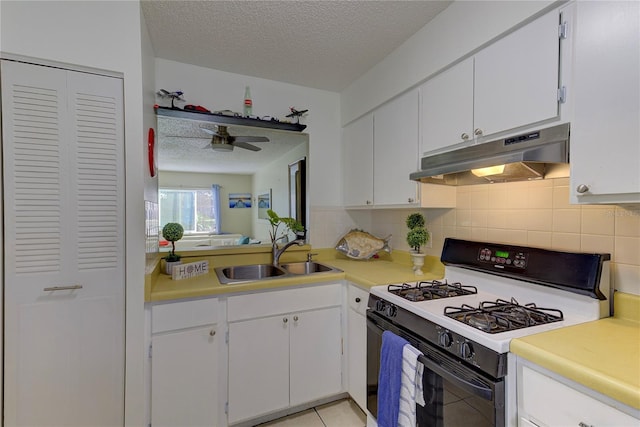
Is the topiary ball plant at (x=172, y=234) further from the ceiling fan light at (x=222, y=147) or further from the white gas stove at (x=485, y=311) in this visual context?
the white gas stove at (x=485, y=311)

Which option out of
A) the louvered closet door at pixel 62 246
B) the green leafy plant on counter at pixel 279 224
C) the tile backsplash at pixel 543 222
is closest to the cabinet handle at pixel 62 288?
the louvered closet door at pixel 62 246

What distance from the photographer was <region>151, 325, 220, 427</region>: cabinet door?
159 centimetres

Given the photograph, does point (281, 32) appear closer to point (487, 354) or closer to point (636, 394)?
point (487, 354)

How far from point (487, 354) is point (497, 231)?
2.83 feet

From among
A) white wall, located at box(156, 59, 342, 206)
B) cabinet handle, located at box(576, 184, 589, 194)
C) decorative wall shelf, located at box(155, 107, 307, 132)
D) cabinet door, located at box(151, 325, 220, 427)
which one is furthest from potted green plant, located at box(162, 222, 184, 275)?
cabinet handle, located at box(576, 184, 589, 194)

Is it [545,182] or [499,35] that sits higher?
[499,35]

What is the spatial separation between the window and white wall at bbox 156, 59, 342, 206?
27.0 inches

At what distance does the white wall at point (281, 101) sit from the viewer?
7.32ft

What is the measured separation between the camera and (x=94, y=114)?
4.90 feet

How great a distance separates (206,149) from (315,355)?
1721 mm

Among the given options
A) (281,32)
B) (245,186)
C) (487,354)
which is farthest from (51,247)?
(487,354)

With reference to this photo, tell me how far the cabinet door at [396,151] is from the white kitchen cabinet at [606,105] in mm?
862

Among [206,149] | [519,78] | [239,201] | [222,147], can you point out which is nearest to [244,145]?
[222,147]

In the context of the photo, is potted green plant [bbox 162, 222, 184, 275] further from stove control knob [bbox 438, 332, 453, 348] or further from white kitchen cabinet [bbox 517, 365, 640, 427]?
white kitchen cabinet [bbox 517, 365, 640, 427]
